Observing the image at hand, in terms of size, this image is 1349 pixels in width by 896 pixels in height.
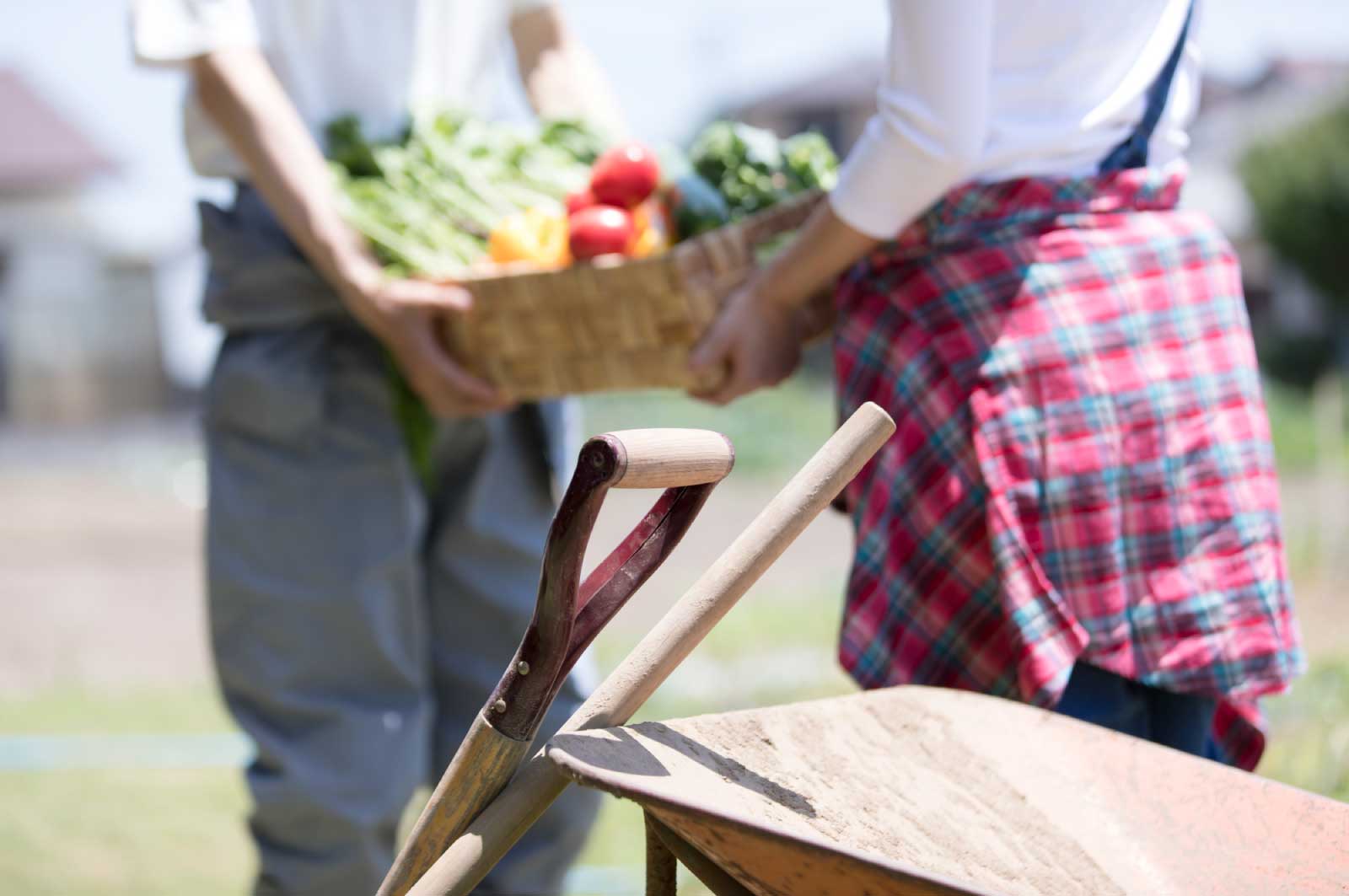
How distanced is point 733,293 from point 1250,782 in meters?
1.01

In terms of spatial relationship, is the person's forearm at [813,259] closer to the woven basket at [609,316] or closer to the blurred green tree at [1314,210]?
the woven basket at [609,316]

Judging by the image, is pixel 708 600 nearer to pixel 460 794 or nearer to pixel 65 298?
pixel 460 794

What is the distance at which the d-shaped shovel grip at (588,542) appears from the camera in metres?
1.09

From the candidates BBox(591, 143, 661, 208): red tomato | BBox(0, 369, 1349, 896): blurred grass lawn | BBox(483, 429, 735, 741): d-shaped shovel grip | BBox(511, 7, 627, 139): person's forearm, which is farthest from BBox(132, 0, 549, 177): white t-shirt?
BBox(0, 369, 1349, 896): blurred grass lawn

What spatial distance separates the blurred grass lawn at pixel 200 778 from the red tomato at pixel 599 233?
1762mm

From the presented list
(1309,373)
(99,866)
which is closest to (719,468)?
(99,866)

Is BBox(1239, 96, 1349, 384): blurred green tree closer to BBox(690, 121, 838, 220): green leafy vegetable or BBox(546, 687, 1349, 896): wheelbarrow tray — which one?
BBox(690, 121, 838, 220): green leafy vegetable

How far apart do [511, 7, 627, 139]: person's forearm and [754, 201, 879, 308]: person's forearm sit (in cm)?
90

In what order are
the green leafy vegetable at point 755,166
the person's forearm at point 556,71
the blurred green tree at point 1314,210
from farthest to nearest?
1. the blurred green tree at point 1314,210
2. the person's forearm at point 556,71
3. the green leafy vegetable at point 755,166

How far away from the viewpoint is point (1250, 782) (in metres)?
1.37

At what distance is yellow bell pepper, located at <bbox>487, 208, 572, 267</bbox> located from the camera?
7.37 ft

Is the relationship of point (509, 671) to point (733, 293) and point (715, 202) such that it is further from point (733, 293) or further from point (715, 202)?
point (715, 202)

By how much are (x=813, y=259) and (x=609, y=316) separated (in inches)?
16.6

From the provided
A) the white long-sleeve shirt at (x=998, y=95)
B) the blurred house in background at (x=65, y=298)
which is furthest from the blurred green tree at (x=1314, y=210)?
the white long-sleeve shirt at (x=998, y=95)
